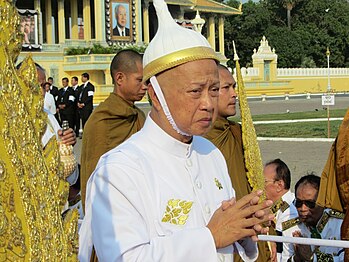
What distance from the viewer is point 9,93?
52.9 inches

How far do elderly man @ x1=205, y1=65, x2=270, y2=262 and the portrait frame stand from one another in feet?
133

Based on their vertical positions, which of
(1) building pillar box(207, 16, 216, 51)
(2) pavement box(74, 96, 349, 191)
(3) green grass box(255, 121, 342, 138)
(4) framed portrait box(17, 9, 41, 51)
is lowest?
(2) pavement box(74, 96, 349, 191)

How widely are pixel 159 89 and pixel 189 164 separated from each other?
0.31 m

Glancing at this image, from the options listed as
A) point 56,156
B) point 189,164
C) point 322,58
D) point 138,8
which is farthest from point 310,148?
point 322,58

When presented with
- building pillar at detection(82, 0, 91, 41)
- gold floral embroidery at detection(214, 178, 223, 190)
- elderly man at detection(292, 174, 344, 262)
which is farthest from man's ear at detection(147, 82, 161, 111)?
building pillar at detection(82, 0, 91, 41)

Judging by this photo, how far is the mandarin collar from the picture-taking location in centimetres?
244

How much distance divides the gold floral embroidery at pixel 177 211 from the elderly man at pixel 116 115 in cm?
251

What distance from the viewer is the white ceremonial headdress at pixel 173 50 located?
7.91 feet

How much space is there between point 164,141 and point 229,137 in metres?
1.93

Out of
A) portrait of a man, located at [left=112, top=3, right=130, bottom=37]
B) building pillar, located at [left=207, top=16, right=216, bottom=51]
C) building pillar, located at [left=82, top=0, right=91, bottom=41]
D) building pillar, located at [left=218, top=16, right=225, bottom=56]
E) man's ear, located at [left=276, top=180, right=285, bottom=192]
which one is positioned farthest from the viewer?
building pillar, located at [left=218, top=16, right=225, bottom=56]

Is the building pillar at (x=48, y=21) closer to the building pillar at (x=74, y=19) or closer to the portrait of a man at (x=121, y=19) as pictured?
the building pillar at (x=74, y=19)

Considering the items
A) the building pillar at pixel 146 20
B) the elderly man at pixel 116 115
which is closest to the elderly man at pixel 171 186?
the elderly man at pixel 116 115

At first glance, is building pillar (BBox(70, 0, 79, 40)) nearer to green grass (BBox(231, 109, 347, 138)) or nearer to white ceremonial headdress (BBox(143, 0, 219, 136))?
green grass (BBox(231, 109, 347, 138))

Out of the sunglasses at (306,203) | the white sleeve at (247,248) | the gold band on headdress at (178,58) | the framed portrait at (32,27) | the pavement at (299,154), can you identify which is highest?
the framed portrait at (32,27)
